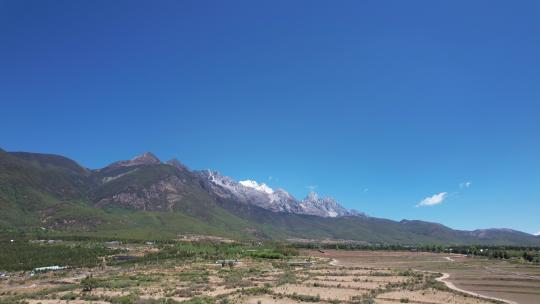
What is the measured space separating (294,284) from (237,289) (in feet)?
37.1

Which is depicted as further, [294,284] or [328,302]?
[294,284]

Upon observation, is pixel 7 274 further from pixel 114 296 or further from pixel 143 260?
pixel 114 296

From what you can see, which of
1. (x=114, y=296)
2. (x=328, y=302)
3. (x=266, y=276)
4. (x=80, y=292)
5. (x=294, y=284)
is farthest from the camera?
(x=266, y=276)

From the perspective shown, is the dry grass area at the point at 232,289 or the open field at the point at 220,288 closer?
the dry grass area at the point at 232,289

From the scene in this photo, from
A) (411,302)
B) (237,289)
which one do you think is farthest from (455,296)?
(237,289)

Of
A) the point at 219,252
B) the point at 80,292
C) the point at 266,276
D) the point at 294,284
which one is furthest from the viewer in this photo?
the point at 219,252

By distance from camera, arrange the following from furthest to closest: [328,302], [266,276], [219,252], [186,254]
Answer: [219,252] < [186,254] < [266,276] < [328,302]

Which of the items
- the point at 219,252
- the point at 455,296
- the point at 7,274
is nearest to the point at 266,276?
the point at 455,296

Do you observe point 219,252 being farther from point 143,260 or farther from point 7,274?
point 7,274

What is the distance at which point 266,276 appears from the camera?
3169 inches

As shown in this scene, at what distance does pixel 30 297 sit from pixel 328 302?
124 feet

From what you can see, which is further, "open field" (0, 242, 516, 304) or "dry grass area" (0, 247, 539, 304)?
"open field" (0, 242, 516, 304)

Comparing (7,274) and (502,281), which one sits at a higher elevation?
(502,281)

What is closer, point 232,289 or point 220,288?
point 232,289
